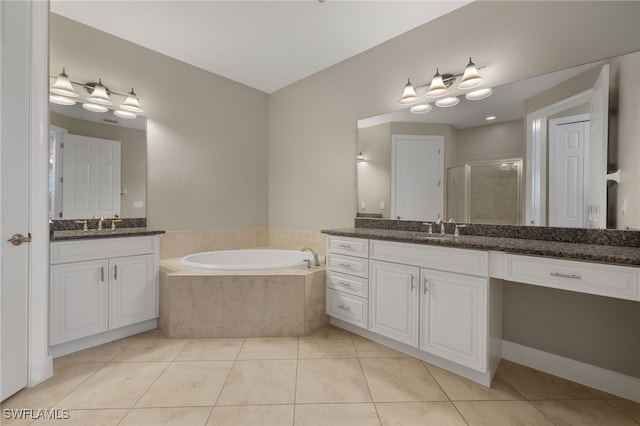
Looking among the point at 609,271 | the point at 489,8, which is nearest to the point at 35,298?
the point at 609,271

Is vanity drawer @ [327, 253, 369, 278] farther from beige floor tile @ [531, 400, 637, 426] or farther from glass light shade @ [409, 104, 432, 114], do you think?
glass light shade @ [409, 104, 432, 114]

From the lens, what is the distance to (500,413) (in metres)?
1.54

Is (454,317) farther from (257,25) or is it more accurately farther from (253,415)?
(257,25)

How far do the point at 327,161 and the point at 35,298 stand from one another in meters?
2.63

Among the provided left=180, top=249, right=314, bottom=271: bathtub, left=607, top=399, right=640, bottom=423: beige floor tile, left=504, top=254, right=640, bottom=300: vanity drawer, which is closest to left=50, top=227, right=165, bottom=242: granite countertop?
left=180, top=249, right=314, bottom=271: bathtub

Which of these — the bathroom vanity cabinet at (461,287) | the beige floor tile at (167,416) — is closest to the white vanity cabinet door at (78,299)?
the beige floor tile at (167,416)

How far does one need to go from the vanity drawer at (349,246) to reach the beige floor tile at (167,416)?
1.43 metres

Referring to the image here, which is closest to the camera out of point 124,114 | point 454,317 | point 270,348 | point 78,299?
point 454,317

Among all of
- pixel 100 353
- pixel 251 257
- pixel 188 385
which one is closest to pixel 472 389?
pixel 188 385

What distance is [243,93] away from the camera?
367cm

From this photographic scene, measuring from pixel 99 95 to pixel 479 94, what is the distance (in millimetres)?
3184

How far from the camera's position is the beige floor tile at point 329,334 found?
2.44 metres

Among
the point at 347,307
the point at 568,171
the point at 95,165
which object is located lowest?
the point at 347,307

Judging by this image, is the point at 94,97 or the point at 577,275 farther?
the point at 94,97
